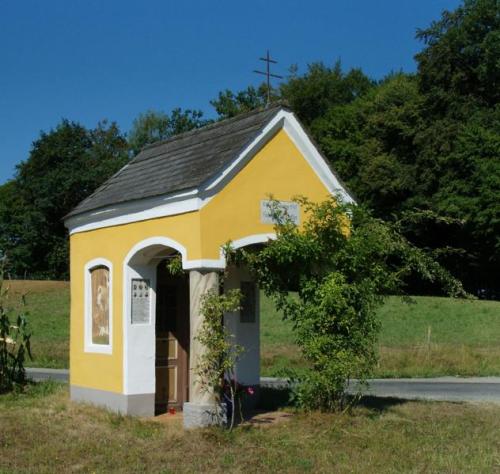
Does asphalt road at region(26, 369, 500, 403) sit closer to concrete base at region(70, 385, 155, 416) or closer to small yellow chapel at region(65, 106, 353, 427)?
small yellow chapel at region(65, 106, 353, 427)

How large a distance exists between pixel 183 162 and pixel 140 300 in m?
2.40

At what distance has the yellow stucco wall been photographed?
10.9m

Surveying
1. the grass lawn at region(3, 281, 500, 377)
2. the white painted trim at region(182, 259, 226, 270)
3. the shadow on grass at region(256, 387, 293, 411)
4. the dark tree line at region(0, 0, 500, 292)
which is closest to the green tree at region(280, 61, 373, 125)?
the dark tree line at region(0, 0, 500, 292)

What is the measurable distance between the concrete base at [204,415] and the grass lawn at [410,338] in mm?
9259

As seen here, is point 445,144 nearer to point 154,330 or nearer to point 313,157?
point 313,157

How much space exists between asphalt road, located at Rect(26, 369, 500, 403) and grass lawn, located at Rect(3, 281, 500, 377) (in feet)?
4.55

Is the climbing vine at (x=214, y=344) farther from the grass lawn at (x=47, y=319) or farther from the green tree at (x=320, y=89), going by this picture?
the green tree at (x=320, y=89)

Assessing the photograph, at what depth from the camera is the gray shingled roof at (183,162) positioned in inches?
444

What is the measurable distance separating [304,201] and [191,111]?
156 ft

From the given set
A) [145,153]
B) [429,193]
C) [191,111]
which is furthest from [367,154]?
[145,153]

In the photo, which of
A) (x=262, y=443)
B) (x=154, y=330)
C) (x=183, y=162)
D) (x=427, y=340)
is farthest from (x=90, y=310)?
(x=427, y=340)

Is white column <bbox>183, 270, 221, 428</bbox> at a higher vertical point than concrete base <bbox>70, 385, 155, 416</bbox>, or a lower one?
higher

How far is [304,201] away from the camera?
1155 centimetres

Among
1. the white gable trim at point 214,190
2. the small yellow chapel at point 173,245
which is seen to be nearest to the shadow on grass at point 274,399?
the small yellow chapel at point 173,245
